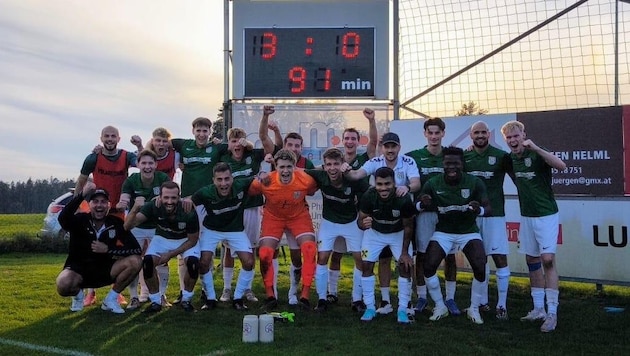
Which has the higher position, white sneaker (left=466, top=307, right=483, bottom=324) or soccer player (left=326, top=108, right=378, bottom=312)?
soccer player (left=326, top=108, right=378, bottom=312)

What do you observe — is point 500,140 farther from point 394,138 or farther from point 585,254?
point 394,138

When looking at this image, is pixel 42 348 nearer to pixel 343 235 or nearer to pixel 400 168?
pixel 343 235

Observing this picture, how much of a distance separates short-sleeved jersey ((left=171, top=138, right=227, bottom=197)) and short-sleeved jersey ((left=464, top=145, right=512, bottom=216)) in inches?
118

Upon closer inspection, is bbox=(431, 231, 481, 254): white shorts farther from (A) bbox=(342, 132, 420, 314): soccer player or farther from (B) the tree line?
(B) the tree line

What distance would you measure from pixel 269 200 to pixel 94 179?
2.21m

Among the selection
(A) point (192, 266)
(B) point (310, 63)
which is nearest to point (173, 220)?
(A) point (192, 266)

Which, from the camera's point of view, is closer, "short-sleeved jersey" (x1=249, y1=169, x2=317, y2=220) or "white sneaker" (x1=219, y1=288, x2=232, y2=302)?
"short-sleeved jersey" (x1=249, y1=169, x2=317, y2=220)

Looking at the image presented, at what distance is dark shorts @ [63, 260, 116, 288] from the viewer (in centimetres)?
673

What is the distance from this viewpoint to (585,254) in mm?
8422

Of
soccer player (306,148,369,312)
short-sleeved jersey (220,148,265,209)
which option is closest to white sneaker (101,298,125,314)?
short-sleeved jersey (220,148,265,209)

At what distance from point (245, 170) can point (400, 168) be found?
199 cm

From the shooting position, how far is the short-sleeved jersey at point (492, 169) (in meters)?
6.73

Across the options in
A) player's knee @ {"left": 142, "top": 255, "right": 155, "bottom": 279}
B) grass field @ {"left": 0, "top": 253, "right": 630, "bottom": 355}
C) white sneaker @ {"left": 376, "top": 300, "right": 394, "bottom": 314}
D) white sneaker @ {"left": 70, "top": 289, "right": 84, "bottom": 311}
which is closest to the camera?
grass field @ {"left": 0, "top": 253, "right": 630, "bottom": 355}

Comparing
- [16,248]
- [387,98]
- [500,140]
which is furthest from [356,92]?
[16,248]
